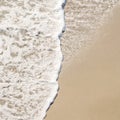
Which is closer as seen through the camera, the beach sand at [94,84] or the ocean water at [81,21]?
the beach sand at [94,84]

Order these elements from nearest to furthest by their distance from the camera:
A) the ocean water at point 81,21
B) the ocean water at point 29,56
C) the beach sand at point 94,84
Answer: the beach sand at point 94,84 < the ocean water at point 29,56 < the ocean water at point 81,21

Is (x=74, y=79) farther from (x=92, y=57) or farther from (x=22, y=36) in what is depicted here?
(x=22, y=36)

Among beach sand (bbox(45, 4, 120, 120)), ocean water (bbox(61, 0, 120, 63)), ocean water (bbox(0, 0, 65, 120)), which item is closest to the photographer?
beach sand (bbox(45, 4, 120, 120))

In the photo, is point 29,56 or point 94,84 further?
point 29,56

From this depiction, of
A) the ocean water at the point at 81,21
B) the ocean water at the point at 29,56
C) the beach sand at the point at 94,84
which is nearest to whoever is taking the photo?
the beach sand at the point at 94,84

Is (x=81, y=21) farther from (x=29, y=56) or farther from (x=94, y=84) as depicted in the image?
(x=94, y=84)

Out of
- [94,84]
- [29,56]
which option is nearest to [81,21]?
[29,56]
